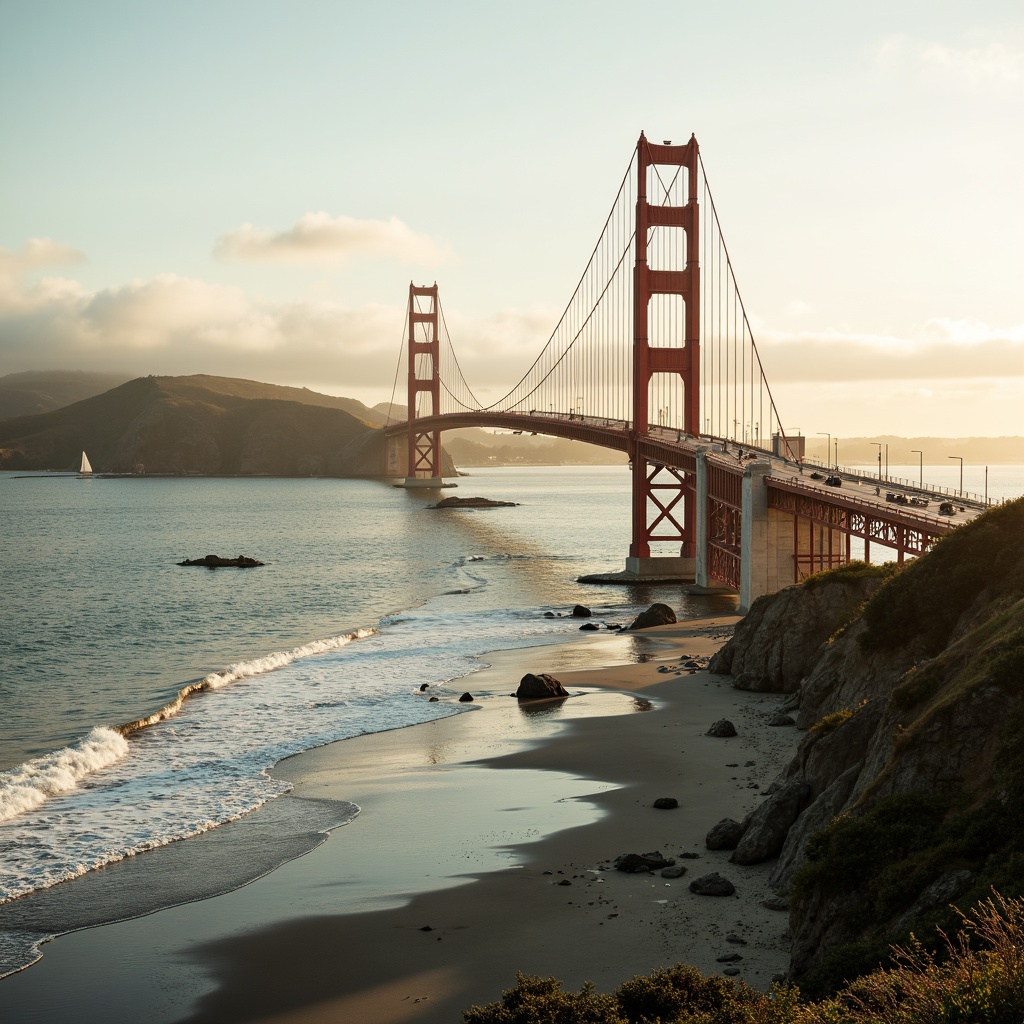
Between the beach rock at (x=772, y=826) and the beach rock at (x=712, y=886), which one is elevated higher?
the beach rock at (x=772, y=826)

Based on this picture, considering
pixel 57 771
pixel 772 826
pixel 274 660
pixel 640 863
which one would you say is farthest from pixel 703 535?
pixel 640 863

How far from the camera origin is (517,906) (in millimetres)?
15586

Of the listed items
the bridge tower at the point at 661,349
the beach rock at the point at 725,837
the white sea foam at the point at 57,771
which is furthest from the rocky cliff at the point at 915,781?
the bridge tower at the point at 661,349

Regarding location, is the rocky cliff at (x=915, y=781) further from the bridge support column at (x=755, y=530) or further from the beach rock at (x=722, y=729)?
the bridge support column at (x=755, y=530)

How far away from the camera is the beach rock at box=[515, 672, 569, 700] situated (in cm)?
3150

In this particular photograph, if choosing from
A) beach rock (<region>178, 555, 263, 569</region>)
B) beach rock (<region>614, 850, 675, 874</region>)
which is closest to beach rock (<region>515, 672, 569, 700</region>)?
beach rock (<region>614, 850, 675, 874</region>)

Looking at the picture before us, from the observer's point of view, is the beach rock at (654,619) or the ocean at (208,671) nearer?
the ocean at (208,671)

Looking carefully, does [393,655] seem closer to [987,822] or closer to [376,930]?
[376,930]

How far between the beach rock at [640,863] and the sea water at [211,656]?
5.83 metres

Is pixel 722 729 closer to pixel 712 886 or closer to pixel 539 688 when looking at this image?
pixel 539 688

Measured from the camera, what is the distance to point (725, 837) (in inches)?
675

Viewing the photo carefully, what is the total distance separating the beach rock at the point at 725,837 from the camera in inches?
674

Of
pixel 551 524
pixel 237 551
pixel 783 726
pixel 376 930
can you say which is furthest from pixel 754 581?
pixel 551 524

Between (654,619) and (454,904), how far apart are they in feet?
101
